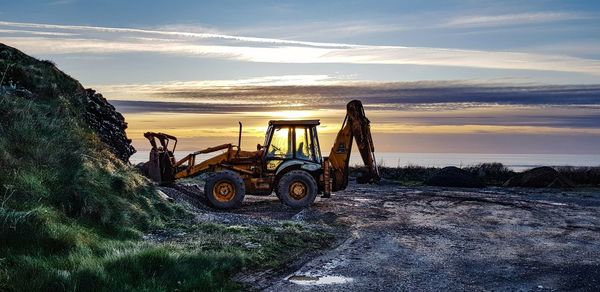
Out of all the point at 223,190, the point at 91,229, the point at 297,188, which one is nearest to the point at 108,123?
the point at 223,190

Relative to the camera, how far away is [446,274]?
39.2ft

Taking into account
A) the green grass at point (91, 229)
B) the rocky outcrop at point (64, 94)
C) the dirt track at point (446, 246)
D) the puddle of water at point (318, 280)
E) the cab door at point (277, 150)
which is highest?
the rocky outcrop at point (64, 94)

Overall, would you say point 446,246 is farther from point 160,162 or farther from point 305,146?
point 160,162

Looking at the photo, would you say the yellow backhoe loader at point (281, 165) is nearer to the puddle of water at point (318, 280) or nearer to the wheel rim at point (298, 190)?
the wheel rim at point (298, 190)

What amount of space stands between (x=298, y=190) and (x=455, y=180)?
60.1ft

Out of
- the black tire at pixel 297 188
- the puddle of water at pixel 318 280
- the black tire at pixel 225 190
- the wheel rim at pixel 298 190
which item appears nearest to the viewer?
the puddle of water at pixel 318 280

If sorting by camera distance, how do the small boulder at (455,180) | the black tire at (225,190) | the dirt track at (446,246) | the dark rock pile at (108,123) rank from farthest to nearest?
1. the small boulder at (455,180)
2. the dark rock pile at (108,123)
3. the black tire at (225,190)
4. the dirt track at (446,246)

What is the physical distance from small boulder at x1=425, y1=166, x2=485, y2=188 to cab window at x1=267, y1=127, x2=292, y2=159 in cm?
1783

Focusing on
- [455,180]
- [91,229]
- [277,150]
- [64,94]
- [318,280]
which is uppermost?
[64,94]

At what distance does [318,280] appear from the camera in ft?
36.5

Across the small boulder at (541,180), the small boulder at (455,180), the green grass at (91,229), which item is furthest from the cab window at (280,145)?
the small boulder at (541,180)

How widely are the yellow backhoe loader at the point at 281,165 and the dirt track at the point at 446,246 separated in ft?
2.84

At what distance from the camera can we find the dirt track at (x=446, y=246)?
11.3 m

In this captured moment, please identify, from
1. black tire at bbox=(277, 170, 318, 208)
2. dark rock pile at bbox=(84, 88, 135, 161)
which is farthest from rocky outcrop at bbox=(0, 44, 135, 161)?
black tire at bbox=(277, 170, 318, 208)
